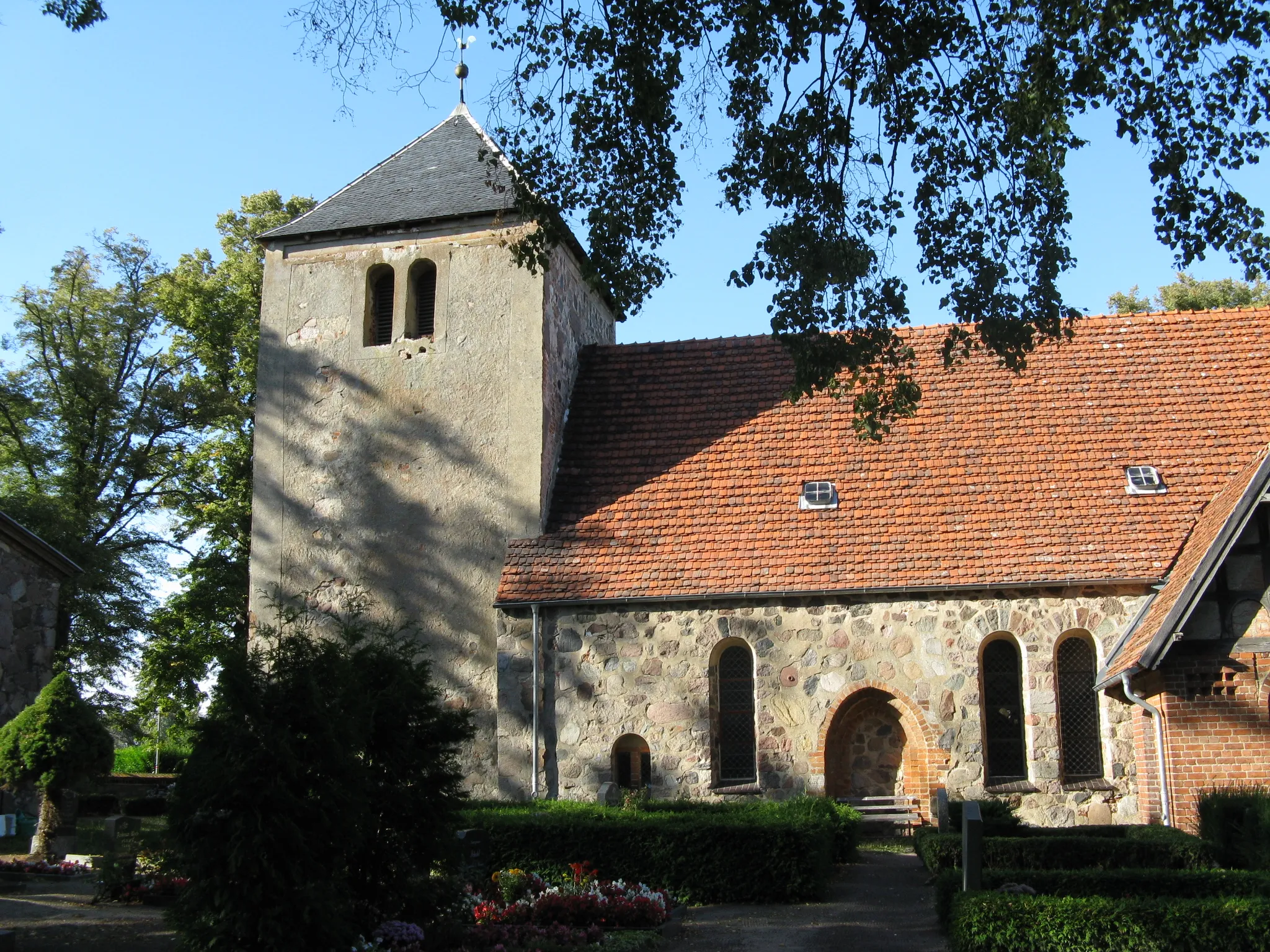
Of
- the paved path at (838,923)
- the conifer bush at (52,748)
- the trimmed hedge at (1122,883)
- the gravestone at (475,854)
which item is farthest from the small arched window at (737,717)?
the conifer bush at (52,748)

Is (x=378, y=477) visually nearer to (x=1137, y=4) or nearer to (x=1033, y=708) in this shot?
(x=1033, y=708)

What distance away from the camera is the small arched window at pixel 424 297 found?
19.0 metres

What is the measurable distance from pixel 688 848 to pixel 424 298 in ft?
34.7

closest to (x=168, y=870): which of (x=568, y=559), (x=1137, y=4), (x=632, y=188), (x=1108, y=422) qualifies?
(x=632, y=188)

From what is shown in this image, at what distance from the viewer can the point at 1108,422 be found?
1741 centimetres

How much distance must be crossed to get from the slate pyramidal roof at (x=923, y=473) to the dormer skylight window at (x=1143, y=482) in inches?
3.3

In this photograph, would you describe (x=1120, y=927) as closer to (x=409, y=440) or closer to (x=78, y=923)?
(x=78, y=923)

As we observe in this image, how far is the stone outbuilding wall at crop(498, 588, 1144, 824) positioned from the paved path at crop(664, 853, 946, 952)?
9.45ft

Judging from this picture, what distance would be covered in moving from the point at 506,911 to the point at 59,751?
630 cm

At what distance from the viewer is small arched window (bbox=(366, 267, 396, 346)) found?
62.7 feet

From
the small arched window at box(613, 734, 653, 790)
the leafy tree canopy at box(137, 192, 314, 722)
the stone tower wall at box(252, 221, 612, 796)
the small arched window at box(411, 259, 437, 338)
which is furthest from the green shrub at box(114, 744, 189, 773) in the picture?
the small arched window at box(613, 734, 653, 790)

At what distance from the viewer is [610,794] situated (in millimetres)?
16141

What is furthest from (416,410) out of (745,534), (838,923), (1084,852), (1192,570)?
(1084,852)

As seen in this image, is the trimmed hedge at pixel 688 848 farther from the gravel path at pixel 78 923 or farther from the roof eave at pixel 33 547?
the roof eave at pixel 33 547
